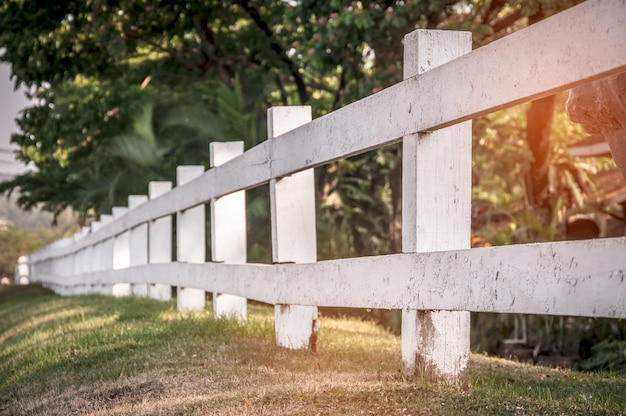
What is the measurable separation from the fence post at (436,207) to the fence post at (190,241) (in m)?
4.88

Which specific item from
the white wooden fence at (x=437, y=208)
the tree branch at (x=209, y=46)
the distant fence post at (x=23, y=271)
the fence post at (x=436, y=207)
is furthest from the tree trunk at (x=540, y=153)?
the distant fence post at (x=23, y=271)

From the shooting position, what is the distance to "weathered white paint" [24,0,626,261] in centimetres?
305

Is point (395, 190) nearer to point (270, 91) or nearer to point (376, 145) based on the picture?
point (270, 91)

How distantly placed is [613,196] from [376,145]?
16549mm

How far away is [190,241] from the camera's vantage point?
355 inches

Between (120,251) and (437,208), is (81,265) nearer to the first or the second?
(120,251)

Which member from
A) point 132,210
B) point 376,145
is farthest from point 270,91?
point 376,145

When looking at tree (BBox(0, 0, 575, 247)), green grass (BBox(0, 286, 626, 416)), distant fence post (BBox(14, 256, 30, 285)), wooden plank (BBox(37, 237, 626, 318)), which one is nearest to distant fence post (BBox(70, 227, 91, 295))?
tree (BBox(0, 0, 575, 247))

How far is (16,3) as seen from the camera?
64.4ft

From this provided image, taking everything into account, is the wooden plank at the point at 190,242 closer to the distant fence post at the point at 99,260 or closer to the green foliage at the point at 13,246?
the distant fence post at the point at 99,260

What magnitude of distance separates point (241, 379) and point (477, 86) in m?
1.97

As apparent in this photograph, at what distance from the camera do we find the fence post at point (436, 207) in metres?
4.07

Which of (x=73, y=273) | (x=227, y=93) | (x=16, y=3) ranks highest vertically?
(x=16, y=3)

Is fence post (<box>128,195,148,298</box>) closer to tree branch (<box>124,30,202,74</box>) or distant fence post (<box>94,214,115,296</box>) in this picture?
distant fence post (<box>94,214,115,296</box>)
